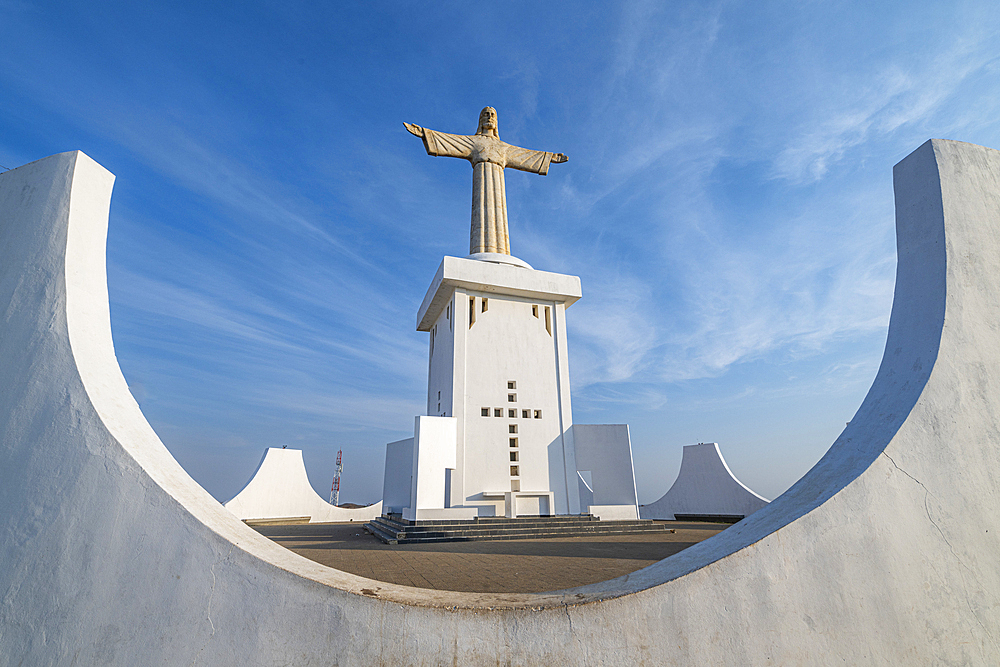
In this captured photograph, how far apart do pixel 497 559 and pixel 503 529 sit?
12.2ft

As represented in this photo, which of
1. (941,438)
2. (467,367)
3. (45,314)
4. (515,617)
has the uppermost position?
(467,367)

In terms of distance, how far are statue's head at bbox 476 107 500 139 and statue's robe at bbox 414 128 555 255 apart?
248 mm

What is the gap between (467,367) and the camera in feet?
45.4

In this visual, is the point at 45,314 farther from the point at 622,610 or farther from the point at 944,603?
the point at 944,603

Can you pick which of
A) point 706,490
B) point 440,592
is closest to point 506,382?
point 706,490

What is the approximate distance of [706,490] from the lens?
1448 centimetres

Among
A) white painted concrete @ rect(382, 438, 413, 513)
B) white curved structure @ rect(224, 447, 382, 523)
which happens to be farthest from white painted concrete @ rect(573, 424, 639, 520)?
white curved structure @ rect(224, 447, 382, 523)

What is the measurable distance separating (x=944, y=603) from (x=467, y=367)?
1186cm

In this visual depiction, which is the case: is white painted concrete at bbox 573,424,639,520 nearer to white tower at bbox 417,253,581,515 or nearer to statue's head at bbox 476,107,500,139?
white tower at bbox 417,253,581,515

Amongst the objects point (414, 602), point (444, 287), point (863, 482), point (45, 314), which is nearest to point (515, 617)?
point (414, 602)

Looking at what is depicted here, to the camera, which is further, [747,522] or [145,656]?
[747,522]

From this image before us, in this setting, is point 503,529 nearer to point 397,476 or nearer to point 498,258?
point 397,476

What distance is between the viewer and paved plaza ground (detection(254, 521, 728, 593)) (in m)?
4.77

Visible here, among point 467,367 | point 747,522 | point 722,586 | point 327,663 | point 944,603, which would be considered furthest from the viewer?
point 467,367
